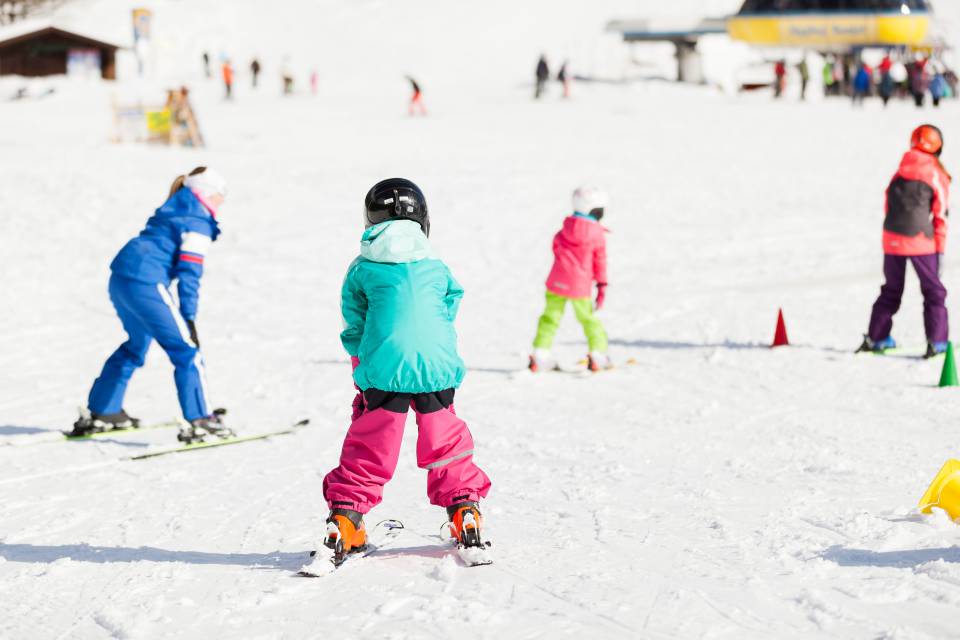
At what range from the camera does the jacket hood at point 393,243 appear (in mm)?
4133

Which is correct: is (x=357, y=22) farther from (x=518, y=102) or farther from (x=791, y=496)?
(x=791, y=496)

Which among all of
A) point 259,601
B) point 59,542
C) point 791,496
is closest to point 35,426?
point 59,542

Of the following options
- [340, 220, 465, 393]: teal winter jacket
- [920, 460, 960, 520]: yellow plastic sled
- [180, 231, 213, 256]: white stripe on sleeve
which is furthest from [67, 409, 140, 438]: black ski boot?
[920, 460, 960, 520]: yellow plastic sled

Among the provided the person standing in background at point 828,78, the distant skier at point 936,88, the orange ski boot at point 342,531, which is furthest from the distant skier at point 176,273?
the person standing in background at point 828,78

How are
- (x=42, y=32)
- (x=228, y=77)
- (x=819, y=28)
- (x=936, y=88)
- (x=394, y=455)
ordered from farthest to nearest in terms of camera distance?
(x=42, y=32)
(x=819, y=28)
(x=228, y=77)
(x=936, y=88)
(x=394, y=455)

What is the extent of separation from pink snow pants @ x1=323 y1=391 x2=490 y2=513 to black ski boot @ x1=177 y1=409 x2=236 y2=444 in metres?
2.89

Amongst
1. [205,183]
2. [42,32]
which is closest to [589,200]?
[205,183]

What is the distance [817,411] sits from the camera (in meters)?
7.49

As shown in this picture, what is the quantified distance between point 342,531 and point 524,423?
3293 millimetres

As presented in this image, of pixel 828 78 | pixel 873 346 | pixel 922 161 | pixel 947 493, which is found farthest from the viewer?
pixel 828 78

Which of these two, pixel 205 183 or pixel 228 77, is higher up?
pixel 228 77

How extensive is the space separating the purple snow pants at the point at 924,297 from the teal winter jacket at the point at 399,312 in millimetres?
5975

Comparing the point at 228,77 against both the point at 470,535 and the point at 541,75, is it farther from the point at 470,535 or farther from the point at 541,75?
the point at 470,535

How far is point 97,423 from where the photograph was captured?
732cm
